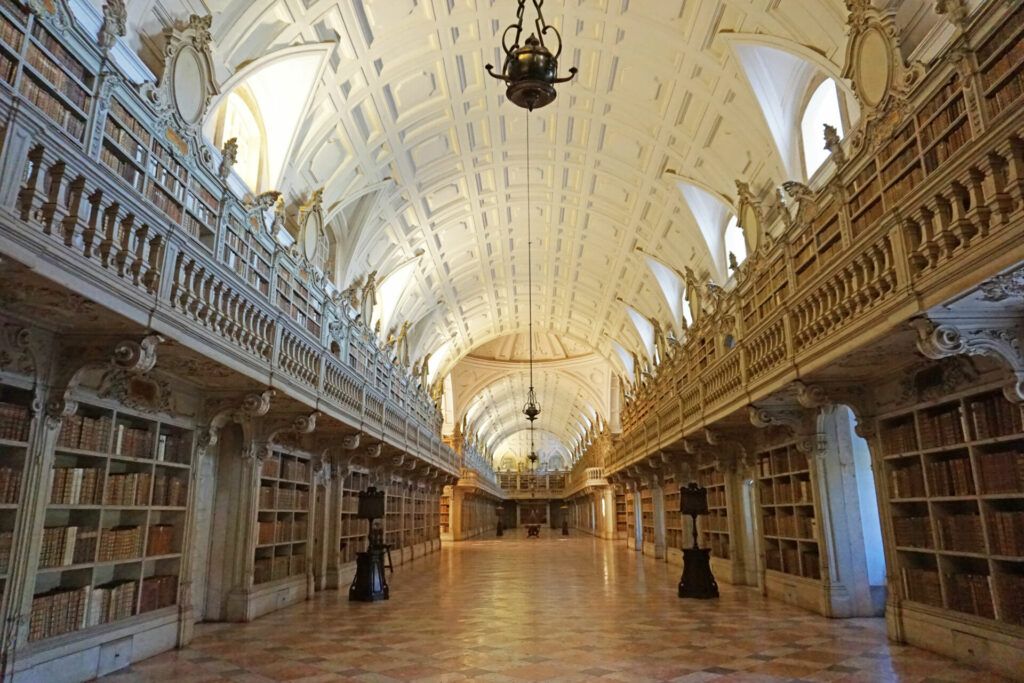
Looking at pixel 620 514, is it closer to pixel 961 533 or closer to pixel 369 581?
pixel 369 581

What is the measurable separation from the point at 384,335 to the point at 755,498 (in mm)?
12294

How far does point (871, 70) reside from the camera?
744cm

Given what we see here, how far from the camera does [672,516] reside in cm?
1906

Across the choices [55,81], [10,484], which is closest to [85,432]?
[10,484]

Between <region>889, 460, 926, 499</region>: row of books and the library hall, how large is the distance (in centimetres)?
10

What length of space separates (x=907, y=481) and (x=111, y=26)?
9.20 metres

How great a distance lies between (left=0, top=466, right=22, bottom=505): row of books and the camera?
17.6 feet

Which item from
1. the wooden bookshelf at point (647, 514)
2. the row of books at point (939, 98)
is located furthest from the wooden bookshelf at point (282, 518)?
the wooden bookshelf at point (647, 514)

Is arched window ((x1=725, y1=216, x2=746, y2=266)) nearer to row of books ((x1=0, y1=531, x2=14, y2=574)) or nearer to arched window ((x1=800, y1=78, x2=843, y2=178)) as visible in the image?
arched window ((x1=800, y1=78, x2=843, y2=178))

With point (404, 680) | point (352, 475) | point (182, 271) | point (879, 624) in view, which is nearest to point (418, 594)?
point (352, 475)

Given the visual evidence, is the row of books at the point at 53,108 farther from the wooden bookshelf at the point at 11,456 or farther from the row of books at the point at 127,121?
the wooden bookshelf at the point at 11,456

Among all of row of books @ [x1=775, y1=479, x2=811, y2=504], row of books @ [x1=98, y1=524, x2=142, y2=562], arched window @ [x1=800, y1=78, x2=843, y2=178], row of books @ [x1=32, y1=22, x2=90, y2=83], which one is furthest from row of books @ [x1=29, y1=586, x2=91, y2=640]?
arched window @ [x1=800, y1=78, x2=843, y2=178]

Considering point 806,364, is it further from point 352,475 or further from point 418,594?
point 352,475

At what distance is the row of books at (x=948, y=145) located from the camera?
5020 mm
